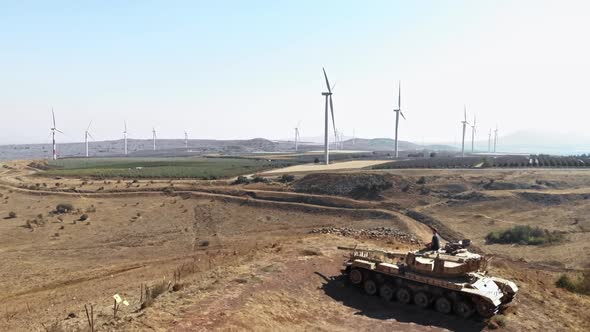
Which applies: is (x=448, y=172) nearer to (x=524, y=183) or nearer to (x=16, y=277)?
(x=524, y=183)

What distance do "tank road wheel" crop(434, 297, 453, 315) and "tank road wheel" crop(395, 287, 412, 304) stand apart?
1.20 meters

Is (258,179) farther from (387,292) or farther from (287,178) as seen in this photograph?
(387,292)

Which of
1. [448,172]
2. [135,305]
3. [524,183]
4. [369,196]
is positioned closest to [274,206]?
[369,196]

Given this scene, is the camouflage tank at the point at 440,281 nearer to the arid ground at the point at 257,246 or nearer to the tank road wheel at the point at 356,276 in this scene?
the tank road wheel at the point at 356,276

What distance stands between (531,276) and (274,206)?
34.0 metres

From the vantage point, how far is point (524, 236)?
37.6m

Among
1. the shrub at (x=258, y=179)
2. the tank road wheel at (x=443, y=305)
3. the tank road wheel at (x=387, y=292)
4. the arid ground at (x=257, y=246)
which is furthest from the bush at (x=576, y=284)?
the shrub at (x=258, y=179)

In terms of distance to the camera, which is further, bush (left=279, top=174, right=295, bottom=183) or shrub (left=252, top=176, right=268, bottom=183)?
shrub (left=252, top=176, right=268, bottom=183)

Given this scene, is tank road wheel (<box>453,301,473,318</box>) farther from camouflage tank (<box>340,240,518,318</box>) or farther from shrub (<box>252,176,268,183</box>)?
shrub (<box>252,176,268,183</box>)

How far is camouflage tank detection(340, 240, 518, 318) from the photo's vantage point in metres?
17.7

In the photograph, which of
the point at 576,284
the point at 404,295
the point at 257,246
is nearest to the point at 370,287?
the point at 404,295

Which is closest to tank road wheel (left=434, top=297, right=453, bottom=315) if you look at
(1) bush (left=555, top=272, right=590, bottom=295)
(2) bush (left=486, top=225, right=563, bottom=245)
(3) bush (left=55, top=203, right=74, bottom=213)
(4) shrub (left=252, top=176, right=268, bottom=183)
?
(1) bush (left=555, top=272, right=590, bottom=295)

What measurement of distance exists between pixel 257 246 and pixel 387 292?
14020 millimetres

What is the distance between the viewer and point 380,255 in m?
21.5
